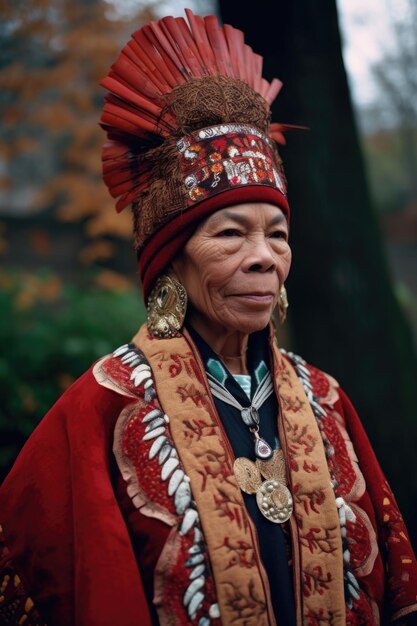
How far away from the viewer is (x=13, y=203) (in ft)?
54.6

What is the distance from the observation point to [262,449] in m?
2.32

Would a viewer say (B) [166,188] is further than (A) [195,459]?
Yes

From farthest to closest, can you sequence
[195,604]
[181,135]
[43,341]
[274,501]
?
[43,341]
[181,135]
[274,501]
[195,604]

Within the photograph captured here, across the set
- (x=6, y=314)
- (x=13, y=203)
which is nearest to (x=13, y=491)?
(x=6, y=314)

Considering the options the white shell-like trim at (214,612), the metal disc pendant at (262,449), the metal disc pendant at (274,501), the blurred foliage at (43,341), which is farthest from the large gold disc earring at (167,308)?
the blurred foliage at (43,341)

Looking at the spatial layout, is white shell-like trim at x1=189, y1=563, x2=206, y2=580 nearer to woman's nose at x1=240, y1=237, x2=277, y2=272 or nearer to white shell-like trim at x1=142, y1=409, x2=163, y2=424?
white shell-like trim at x1=142, y1=409, x2=163, y2=424

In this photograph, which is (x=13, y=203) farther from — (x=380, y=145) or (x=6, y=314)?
(x=6, y=314)

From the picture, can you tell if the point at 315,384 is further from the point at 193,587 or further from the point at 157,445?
the point at 193,587

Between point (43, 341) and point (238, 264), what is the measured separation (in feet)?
13.5

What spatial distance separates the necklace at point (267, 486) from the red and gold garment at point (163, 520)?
37mm

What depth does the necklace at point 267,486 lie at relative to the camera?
7.27 ft

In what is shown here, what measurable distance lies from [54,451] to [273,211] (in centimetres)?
110

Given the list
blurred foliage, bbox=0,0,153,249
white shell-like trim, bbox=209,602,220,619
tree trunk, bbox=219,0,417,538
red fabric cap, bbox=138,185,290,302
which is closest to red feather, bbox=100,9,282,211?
red fabric cap, bbox=138,185,290,302

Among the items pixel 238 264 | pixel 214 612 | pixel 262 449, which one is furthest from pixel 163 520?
pixel 238 264
